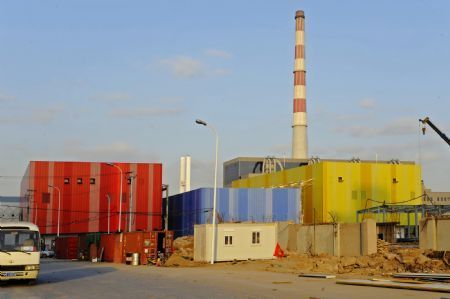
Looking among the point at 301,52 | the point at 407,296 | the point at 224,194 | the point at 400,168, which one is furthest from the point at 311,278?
the point at 301,52

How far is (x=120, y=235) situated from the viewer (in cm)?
4709

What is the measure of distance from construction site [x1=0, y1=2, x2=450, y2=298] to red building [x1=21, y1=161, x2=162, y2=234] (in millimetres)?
146

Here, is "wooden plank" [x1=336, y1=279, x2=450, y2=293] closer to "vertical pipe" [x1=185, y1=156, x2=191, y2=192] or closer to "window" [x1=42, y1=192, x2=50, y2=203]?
"window" [x1=42, y1=192, x2=50, y2=203]

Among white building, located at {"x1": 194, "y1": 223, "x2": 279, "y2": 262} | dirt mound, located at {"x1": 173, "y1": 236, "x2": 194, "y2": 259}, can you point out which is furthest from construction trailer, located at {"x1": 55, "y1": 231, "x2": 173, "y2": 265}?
dirt mound, located at {"x1": 173, "y1": 236, "x2": 194, "y2": 259}

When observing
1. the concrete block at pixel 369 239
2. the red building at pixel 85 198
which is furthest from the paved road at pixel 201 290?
Result: the red building at pixel 85 198

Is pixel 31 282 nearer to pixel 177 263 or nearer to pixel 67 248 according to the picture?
pixel 177 263

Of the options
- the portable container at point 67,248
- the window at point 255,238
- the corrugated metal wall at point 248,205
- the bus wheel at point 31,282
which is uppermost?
the corrugated metal wall at point 248,205

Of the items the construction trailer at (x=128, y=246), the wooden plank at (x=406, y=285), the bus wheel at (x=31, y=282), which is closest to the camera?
the wooden plank at (x=406, y=285)

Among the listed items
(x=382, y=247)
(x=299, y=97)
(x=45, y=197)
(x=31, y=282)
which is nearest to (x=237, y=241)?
(x=382, y=247)

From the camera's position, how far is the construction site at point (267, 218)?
1371 inches

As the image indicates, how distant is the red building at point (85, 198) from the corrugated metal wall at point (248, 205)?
11192 millimetres

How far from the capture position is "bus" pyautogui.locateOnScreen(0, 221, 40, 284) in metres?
21.7

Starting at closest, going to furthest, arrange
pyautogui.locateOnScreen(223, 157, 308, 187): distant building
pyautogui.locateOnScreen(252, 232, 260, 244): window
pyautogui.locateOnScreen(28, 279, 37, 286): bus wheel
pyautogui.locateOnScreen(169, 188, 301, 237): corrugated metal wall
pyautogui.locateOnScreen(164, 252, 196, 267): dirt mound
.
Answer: pyautogui.locateOnScreen(28, 279, 37, 286): bus wheel → pyautogui.locateOnScreen(164, 252, 196, 267): dirt mound → pyautogui.locateOnScreen(252, 232, 260, 244): window → pyautogui.locateOnScreen(169, 188, 301, 237): corrugated metal wall → pyautogui.locateOnScreen(223, 157, 308, 187): distant building

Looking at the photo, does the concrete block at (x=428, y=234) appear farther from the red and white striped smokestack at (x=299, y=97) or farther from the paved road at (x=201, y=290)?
the red and white striped smokestack at (x=299, y=97)
